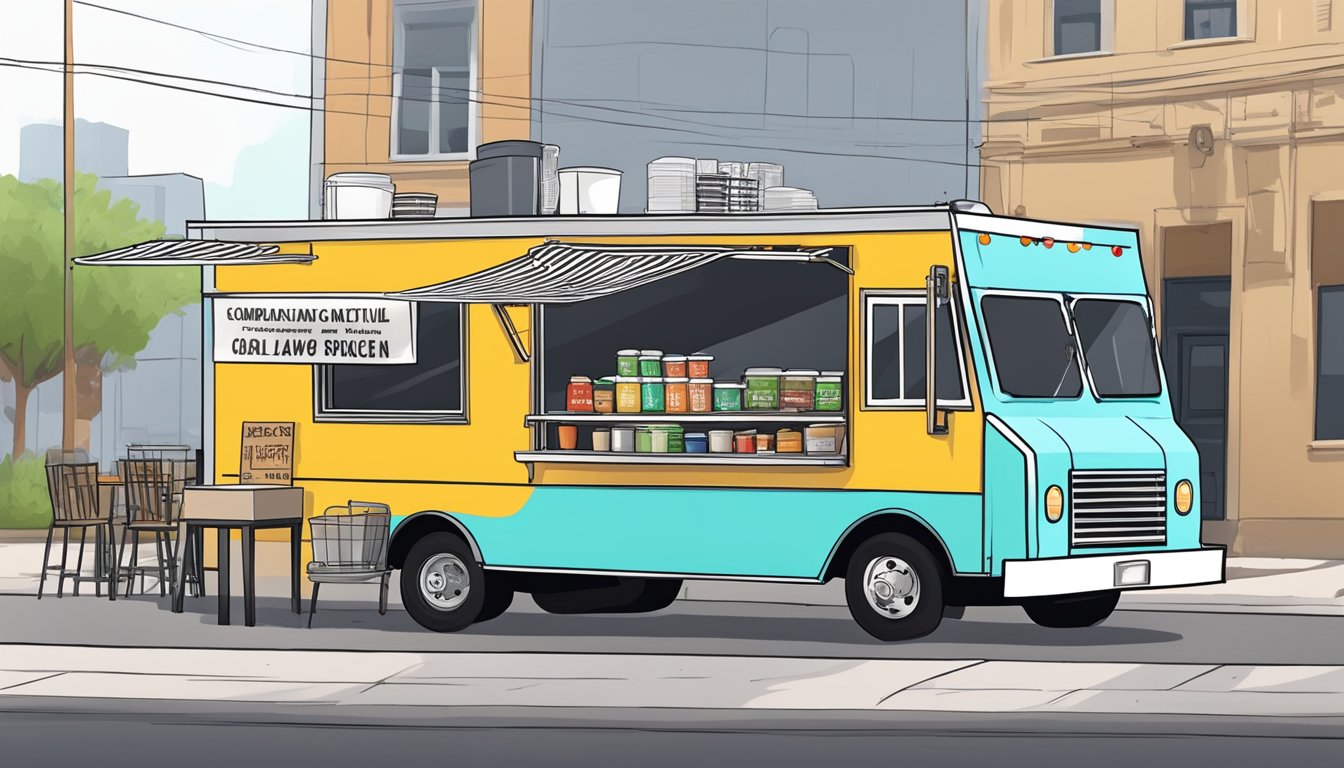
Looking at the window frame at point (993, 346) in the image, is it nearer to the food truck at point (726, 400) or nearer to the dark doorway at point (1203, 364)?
the food truck at point (726, 400)

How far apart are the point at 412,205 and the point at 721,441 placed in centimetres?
335

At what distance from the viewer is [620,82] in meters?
25.6

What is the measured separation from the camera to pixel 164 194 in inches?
1554

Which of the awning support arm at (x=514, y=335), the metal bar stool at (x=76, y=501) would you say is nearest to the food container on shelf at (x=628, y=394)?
the awning support arm at (x=514, y=335)

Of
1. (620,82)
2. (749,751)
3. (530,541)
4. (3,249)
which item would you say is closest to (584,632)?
(530,541)

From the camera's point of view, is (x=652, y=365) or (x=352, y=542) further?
(x=352, y=542)

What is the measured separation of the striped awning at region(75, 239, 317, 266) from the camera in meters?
16.0

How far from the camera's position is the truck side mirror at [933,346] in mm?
14180

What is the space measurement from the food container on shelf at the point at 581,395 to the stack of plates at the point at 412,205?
2170 millimetres

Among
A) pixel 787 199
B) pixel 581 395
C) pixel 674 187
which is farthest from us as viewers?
pixel 787 199

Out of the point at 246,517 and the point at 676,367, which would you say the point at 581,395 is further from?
the point at 246,517

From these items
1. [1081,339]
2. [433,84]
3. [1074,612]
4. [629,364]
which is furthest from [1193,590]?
[433,84]

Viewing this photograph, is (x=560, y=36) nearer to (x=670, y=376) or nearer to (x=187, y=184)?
(x=670, y=376)

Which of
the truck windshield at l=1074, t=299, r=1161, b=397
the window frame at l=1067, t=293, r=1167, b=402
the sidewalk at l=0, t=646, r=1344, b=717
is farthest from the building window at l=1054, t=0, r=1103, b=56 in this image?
the sidewalk at l=0, t=646, r=1344, b=717
